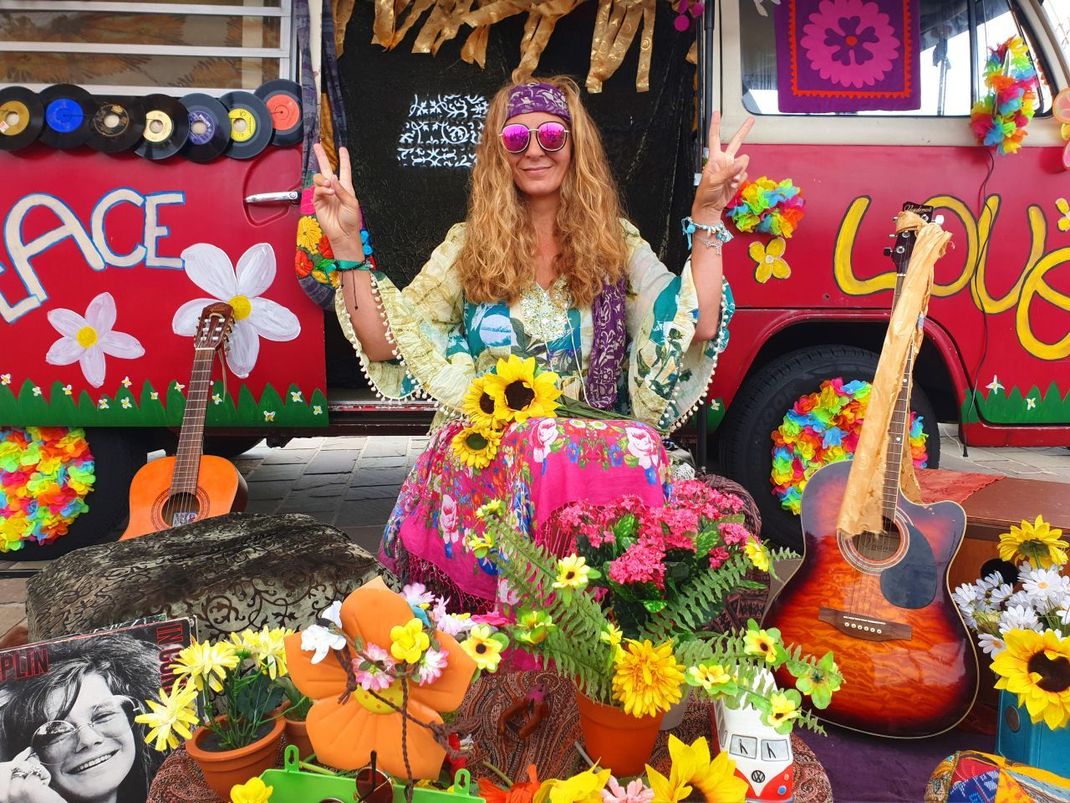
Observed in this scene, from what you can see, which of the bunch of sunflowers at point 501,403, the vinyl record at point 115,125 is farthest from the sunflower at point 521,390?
the vinyl record at point 115,125

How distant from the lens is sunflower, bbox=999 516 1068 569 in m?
1.50

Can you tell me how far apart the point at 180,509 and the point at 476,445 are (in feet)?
4.40

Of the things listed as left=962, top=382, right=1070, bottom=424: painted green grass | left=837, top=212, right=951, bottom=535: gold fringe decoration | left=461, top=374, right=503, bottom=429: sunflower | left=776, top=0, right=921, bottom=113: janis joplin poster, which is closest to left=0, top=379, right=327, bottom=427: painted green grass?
left=461, top=374, right=503, bottom=429: sunflower

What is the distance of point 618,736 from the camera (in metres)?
1.03

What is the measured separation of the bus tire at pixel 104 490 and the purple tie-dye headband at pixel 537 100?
2.00 meters

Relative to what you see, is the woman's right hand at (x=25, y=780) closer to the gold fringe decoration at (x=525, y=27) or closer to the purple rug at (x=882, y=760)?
the purple rug at (x=882, y=760)

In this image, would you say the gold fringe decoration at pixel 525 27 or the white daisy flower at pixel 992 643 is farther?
the gold fringe decoration at pixel 525 27

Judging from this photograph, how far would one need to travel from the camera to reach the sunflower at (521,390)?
68.5 inches

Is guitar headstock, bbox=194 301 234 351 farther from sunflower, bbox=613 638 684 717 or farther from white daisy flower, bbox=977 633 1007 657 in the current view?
white daisy flower, bbox=977 633 1007 657

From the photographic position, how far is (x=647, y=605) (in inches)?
41.2

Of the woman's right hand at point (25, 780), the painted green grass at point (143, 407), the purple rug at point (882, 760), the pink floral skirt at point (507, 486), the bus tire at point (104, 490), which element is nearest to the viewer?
the woman's right hand at point (25, 780)

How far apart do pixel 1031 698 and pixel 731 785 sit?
0.58 metres

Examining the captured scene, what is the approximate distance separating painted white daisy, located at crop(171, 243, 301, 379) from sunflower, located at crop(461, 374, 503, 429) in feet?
3.85

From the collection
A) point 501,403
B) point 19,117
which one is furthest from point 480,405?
point 19,117
